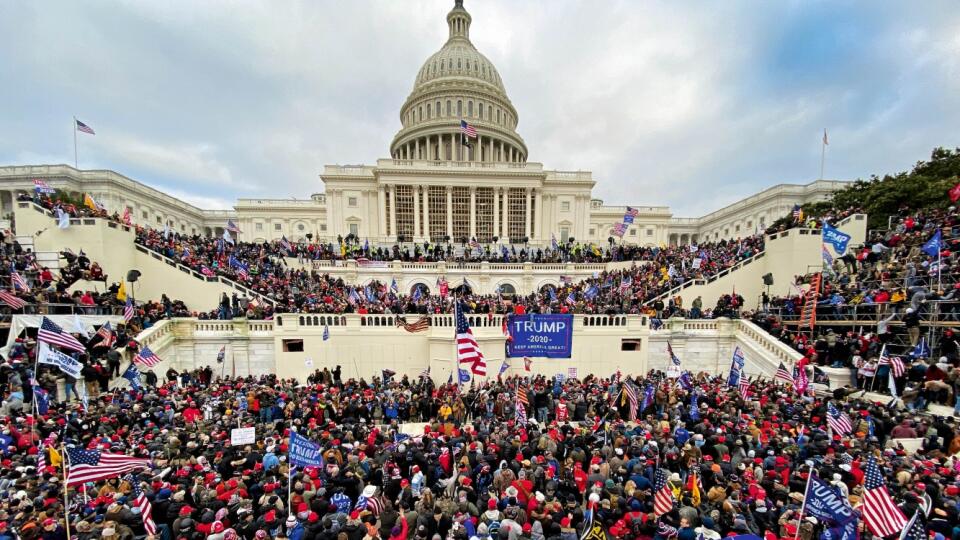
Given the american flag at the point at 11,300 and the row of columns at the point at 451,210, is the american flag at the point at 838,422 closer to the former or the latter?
the american flag at the point at 11,300

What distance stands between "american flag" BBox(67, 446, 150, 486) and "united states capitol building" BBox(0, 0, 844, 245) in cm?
4036

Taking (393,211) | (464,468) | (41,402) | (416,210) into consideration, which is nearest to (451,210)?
(416,210)

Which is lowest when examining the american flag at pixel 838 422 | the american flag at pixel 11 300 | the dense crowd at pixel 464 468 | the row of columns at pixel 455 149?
the dense crowd at pixel 464 468

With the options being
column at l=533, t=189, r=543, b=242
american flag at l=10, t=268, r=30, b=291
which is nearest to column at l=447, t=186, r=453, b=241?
column at l=533, t=189, r=543, b=242

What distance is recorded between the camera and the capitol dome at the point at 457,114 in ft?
214

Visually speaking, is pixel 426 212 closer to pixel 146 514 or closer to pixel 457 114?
pixel 457 114

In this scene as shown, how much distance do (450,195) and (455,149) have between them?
1859cm

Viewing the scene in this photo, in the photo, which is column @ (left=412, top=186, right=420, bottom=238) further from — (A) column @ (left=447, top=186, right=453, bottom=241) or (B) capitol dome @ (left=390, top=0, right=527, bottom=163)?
(B) capitol dome @ (left=390, top=0, right=527, bottom=163)

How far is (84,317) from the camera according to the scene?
15977 mm

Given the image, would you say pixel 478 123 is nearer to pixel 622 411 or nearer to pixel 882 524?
pixel 622 411

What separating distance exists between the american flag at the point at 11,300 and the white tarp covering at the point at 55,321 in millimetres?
604

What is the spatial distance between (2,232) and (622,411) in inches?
1301

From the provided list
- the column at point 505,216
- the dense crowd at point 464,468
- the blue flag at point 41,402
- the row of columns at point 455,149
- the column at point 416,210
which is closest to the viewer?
the dense crowd at point 464,468

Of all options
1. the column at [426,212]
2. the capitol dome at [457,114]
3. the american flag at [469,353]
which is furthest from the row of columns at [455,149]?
the american flag at [469,353]
